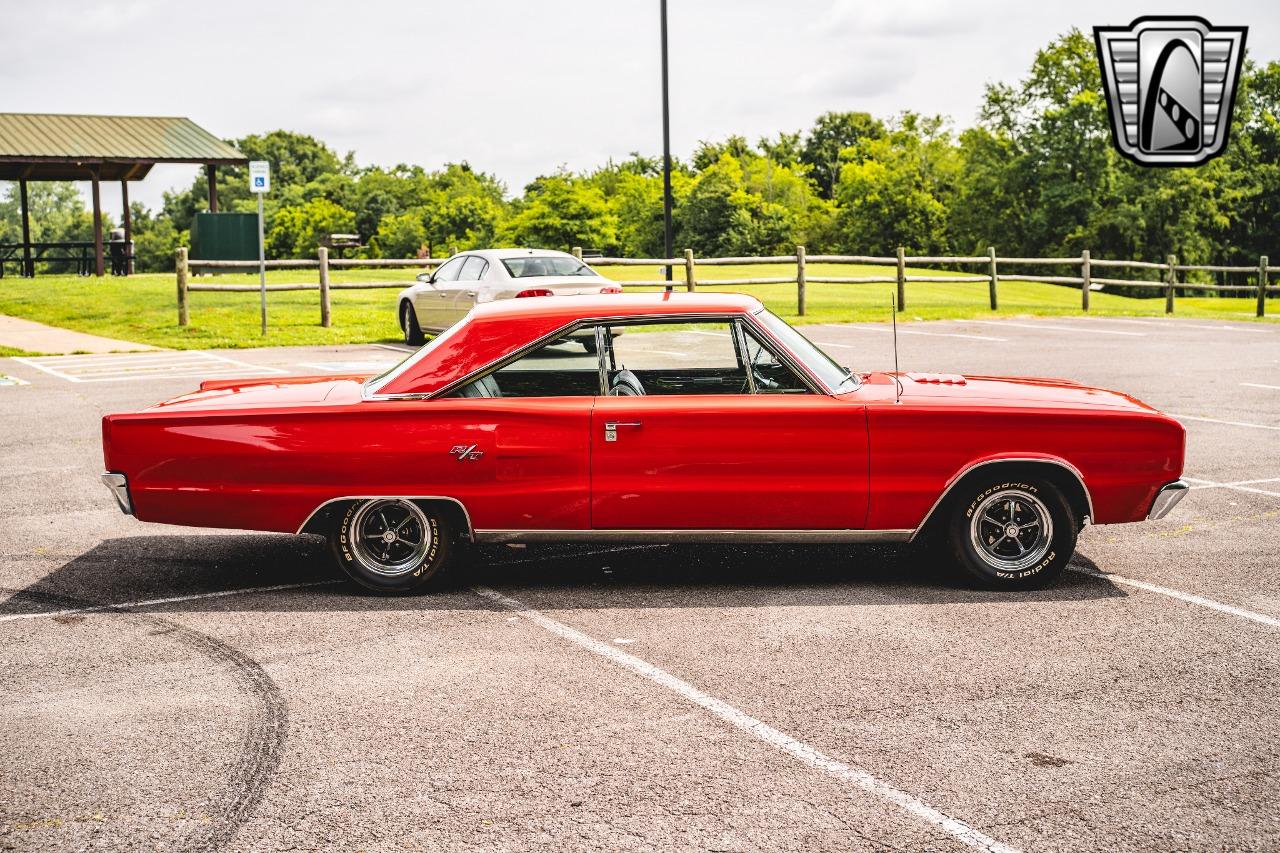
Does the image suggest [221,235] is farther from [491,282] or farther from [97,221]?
[491,282]

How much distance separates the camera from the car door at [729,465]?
6.15 meters

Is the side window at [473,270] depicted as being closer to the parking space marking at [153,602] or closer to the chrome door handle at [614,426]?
the parking space marking at [153,602]

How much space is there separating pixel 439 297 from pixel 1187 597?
1433 cm

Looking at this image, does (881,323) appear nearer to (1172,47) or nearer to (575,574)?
(1172,47)

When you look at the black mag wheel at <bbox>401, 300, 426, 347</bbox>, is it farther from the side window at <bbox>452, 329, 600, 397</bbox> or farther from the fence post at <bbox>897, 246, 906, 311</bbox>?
the side window at <bbox>452, 329, 600, 397</bbox>

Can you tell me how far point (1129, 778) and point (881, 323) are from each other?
71.7 ft

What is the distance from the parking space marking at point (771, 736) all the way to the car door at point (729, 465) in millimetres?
688

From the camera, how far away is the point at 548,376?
6348 mm

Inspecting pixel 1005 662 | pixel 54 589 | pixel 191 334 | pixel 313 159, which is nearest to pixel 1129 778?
pixel 1005 662

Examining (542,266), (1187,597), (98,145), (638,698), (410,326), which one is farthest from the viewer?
(98,145)

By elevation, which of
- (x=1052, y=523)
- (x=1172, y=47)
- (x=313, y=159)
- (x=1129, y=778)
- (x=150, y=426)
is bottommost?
(x=1129, y=778)

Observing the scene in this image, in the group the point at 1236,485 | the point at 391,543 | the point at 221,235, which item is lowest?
the point at 1236,485

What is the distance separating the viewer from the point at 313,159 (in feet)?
388

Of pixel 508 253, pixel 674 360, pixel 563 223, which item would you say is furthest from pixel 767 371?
pixel 563 223
